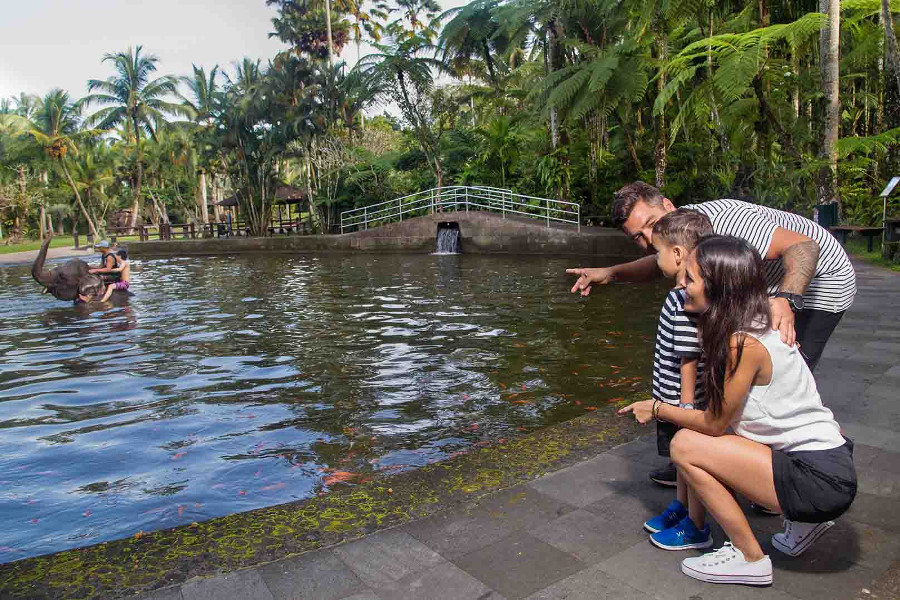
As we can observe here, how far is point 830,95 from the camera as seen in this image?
554 inches

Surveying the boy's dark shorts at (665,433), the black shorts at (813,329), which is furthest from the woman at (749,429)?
the black shorts at (813,329)

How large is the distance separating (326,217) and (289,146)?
5.28m

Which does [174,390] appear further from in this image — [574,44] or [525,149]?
[525,149]

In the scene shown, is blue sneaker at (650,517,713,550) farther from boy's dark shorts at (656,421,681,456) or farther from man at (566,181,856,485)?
man at (566,181,856,485)

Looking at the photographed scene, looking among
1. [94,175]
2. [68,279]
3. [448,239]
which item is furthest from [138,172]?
[68,279]

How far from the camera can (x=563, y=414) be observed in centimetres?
584

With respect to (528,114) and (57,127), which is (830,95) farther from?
(57,127)

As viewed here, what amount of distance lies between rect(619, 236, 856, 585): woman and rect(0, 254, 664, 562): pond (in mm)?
2607

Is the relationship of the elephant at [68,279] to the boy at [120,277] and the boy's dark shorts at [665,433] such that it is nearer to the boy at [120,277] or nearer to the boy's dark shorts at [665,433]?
the boy at [120,277]

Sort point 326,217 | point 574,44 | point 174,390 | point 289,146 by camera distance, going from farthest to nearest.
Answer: point 289,146, point 326,217, point 574,44, point 174,390

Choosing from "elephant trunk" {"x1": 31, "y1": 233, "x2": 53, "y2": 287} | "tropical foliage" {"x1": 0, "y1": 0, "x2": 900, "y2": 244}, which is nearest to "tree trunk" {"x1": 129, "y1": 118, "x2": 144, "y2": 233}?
"tropical foliage" {"x1": 0, "y1": 0, "x2": 900, "y2": 244}

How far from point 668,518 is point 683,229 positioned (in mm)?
1219

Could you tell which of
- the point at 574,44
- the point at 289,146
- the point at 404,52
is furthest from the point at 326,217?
the point at 574,44

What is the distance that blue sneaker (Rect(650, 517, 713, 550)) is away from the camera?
2.77 meters
